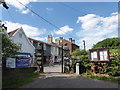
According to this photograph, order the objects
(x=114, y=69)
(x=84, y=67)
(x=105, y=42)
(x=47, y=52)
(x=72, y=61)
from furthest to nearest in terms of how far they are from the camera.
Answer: (x=47, y=52), (x=105, y=42), (x=72, y=61), (x=84, y=67), (x=114, y=69)

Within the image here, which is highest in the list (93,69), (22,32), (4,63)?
(22,32)

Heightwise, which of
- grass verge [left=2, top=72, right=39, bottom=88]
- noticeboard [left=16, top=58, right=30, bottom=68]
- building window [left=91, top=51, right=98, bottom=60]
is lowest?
grass verge [left=2, top=72, right=39, bottom=88]

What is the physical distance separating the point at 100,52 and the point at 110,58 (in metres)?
1.09

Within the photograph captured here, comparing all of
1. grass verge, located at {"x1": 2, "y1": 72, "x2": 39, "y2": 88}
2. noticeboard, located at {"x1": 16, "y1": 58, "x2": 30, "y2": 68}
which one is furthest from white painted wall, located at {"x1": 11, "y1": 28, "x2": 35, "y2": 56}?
grass verge, located at {"x1": 2, "y1": 72, "x2": 39, "y2": 88}

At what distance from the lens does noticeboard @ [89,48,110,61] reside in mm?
10062

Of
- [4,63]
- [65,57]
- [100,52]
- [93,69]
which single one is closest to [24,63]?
[4,63]

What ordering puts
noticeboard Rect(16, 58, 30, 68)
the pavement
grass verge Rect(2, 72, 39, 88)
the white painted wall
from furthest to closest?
the white painted wall, noticeboard Rect(16, 58, 30, 68), grass verge Rect(2, 72, 39, 88), the pavement

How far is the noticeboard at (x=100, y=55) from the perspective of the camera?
33.0 ft

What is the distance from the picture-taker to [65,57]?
45.1 feet

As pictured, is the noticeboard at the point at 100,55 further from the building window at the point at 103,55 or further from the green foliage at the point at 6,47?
the green foliage at the point at 6,47

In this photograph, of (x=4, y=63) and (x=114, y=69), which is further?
(x=4, y=63)

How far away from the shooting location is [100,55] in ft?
34.5

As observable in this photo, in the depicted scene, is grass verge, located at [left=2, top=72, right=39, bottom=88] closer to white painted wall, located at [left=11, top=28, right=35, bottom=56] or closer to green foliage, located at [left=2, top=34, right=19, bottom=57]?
green foliage, located at [left=2, top=34, right=19, bottom=57]

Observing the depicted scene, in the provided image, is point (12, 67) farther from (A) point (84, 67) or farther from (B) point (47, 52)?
(B) point (47, 52)
